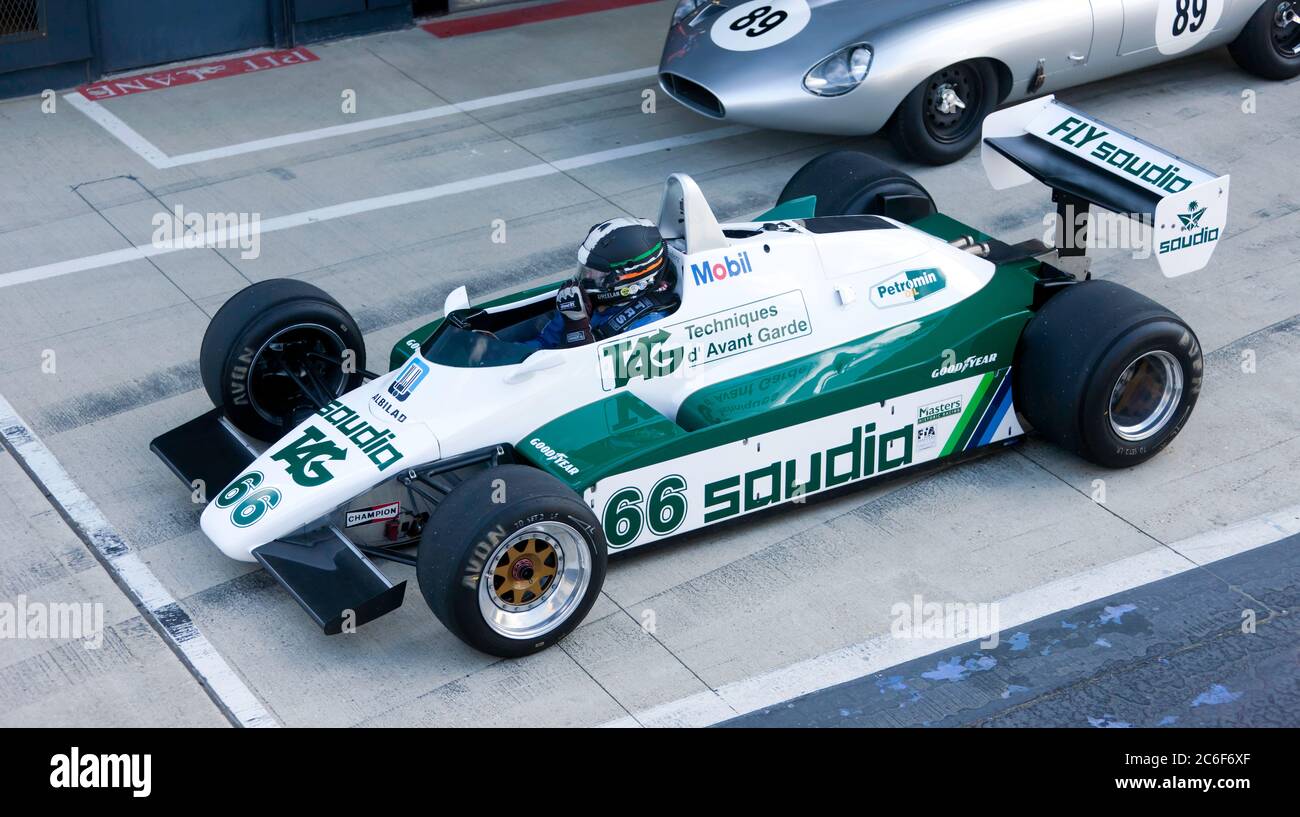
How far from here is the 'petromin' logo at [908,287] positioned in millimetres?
7848

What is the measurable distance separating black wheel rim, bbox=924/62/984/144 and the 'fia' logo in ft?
15.9

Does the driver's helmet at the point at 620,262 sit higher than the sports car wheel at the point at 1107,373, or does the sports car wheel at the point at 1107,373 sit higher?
the driver's helmet at the point at 620,262

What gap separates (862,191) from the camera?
888cm

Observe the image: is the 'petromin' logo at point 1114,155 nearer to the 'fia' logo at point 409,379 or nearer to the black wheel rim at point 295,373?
the 'fia' logo at point 409,379

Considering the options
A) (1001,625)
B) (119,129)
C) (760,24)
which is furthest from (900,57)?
(119,129)

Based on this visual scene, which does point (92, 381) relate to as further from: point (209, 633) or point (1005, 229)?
point (1005, 229)

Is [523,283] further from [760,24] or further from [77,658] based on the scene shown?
[77,658]

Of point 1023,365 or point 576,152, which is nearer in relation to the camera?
point 1023,365

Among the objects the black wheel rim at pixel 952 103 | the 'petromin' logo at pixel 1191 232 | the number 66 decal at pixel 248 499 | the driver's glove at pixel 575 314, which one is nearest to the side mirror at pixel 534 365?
the driver's glove at pixel 575 314

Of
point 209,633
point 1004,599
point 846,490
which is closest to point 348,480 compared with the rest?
point 209,633

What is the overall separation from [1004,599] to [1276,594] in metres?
1.18

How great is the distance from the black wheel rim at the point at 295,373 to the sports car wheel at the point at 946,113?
14.6 feet

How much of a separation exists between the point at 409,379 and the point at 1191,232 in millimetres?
3691
